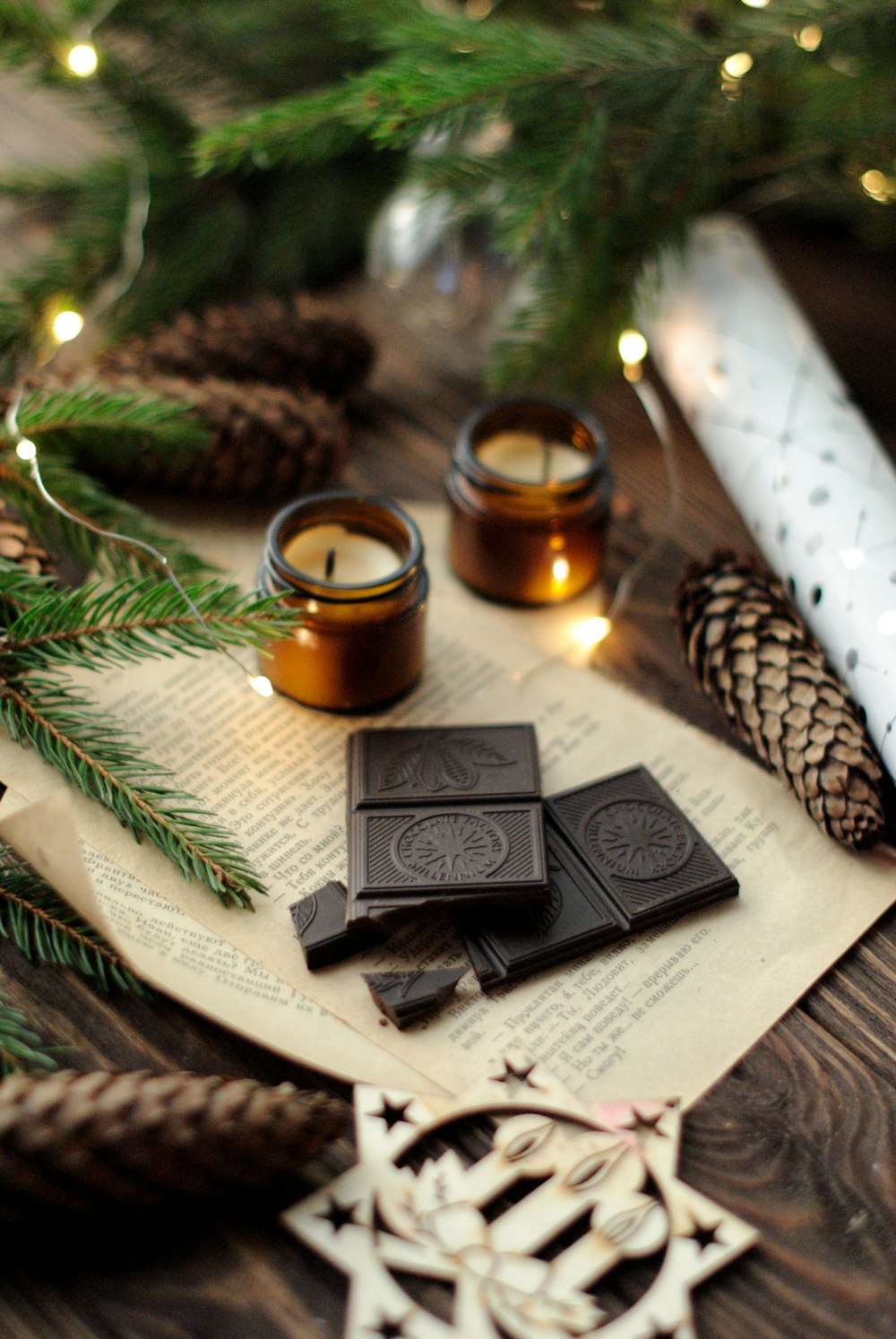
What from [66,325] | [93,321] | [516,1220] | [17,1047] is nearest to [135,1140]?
[17,1047]

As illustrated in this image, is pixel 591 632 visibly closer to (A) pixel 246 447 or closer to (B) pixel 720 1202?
(A) pixel 246 447

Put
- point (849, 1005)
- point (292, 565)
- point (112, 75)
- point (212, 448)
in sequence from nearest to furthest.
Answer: point (849, 1005), point (292, 565), point (212, 448), point (112, 75)

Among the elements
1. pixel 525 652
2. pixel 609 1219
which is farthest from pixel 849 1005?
pixel 525 652

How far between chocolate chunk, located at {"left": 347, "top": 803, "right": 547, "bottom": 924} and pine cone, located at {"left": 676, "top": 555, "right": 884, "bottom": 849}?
0.20m

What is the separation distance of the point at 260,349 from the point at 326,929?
62 centimetres

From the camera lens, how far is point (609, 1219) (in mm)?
645

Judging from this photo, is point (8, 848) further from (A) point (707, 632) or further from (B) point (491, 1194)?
(A) point (707, 632)

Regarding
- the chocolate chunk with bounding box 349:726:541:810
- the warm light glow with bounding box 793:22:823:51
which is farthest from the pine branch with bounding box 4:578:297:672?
the warm light glow with bounding box 793:22:823:51

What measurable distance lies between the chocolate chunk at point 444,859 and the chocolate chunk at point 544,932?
2 cm

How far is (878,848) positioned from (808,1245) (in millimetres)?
305

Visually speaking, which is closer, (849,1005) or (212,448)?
(849,1005)

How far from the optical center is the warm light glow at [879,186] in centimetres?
124

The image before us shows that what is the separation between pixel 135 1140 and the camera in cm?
60

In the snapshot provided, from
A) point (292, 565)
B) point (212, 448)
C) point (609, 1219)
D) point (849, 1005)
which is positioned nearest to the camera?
point (609, 1219)
